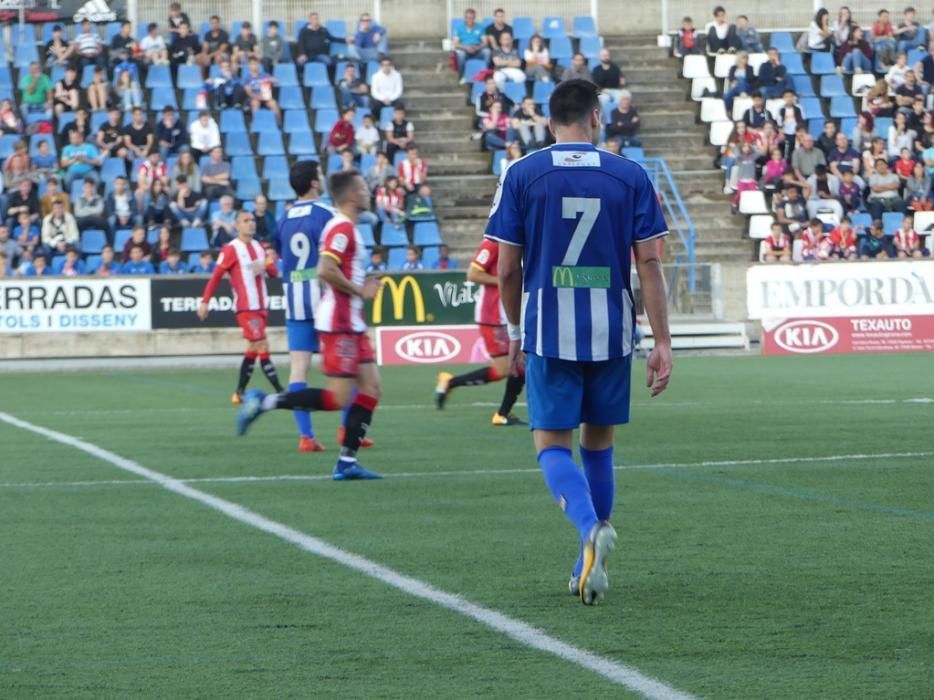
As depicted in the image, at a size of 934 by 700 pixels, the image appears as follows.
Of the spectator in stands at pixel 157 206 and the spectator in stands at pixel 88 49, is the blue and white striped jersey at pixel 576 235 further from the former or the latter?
the spectator in stands at pixel 88 49

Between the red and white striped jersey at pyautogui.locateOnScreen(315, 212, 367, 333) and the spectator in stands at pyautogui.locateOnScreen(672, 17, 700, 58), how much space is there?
23.9 metres

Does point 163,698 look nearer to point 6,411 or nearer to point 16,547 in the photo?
point 16,547

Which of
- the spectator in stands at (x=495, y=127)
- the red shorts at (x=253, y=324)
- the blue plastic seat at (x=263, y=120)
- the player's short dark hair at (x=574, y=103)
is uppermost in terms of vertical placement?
the blue plastic seat at (x=263, y=120)

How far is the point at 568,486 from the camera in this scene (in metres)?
6.54

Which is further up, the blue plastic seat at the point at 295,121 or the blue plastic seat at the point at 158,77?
the blue plastic seat at the point at 158,77

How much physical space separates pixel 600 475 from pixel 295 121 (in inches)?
990

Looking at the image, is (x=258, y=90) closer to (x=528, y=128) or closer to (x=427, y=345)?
(x=528, y=128)

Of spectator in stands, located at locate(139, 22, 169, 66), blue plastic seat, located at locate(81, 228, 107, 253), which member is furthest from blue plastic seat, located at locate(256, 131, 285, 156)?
blue plastic seat, located at locate(81, 228, 107, 253)

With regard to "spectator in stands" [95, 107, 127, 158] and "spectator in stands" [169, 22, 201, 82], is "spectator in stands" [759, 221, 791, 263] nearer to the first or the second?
"spectator in stands" [95, 107, 127, 158]

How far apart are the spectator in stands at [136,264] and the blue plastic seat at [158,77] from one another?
5216mm

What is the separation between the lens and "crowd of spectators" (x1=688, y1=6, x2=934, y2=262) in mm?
29016

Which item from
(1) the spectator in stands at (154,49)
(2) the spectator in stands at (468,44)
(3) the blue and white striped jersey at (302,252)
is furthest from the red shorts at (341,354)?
(2) the spectator in stands at (468,44)

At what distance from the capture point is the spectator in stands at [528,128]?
102ft

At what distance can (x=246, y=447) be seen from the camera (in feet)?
43.0
